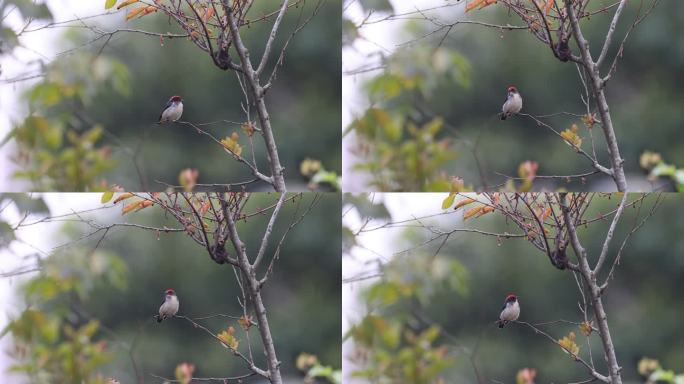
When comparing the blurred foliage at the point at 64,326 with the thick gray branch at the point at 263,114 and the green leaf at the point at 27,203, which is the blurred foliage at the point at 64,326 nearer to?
the green leaf at the point at 27,203

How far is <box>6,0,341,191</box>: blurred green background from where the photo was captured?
3600 mm

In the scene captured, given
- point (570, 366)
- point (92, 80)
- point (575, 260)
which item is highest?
point (92, 80)

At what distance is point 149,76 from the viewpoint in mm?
3609

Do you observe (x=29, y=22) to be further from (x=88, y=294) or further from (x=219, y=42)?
(x=88, y=294)

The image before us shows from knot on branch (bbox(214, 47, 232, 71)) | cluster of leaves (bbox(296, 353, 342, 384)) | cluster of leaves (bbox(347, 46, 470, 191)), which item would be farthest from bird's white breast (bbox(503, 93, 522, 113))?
cluster of leaves (bbox(296, 353, 342, 384))

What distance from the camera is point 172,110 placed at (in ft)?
11.8

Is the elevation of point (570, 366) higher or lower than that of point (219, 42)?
lower

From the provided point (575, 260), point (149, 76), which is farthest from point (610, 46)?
point (149, 76)

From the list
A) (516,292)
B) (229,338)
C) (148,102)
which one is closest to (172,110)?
(148,102)

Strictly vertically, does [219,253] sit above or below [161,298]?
above

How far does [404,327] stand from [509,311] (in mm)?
372

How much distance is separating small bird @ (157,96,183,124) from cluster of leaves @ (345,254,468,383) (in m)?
0.91

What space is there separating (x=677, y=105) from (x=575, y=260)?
0.65 metres

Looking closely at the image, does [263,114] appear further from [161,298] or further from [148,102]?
[161,298]
